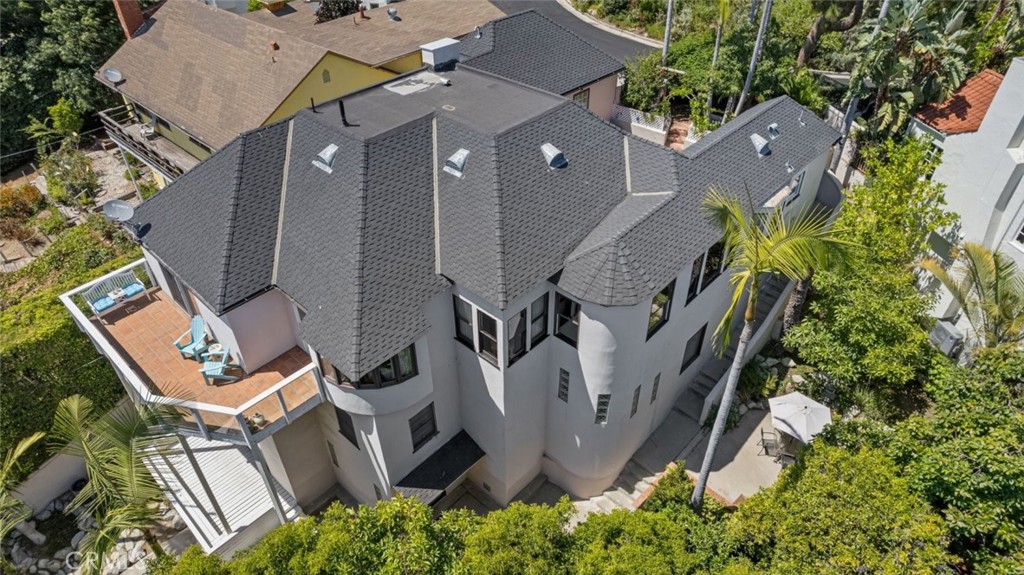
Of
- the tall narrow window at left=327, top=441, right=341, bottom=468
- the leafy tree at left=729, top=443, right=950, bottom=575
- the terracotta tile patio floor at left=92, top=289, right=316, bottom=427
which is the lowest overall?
the tall narrow window at left=327, top=441, right=341, bottom=468

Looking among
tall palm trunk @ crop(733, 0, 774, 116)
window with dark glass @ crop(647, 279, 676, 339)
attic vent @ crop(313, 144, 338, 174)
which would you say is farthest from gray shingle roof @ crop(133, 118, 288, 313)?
tall palm trunk @ crop(733, 0, 774, 116)

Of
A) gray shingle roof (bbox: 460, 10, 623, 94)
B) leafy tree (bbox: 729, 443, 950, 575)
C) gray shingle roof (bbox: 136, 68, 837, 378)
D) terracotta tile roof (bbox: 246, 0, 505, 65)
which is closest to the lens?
leafy tree (bbox: 729, 443, 950, 575)

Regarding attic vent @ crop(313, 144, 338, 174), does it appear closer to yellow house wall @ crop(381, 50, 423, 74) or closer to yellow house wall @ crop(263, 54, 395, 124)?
yellow house wall @ crop(263, 54, 395, 124)

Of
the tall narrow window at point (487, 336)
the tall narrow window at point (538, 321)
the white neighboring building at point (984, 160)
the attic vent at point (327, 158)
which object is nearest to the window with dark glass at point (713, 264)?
the tall narrow window at point (538, 321)

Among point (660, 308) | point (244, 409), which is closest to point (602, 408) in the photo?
point (660, 308)

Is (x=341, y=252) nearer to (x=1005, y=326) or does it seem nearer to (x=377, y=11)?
(x=1005, y=326)

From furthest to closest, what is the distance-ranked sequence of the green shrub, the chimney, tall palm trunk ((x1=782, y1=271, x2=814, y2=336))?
the green shrub, the chimney, tall palm trunk ((x1=782, y1=271, x2=814, y2=336))
